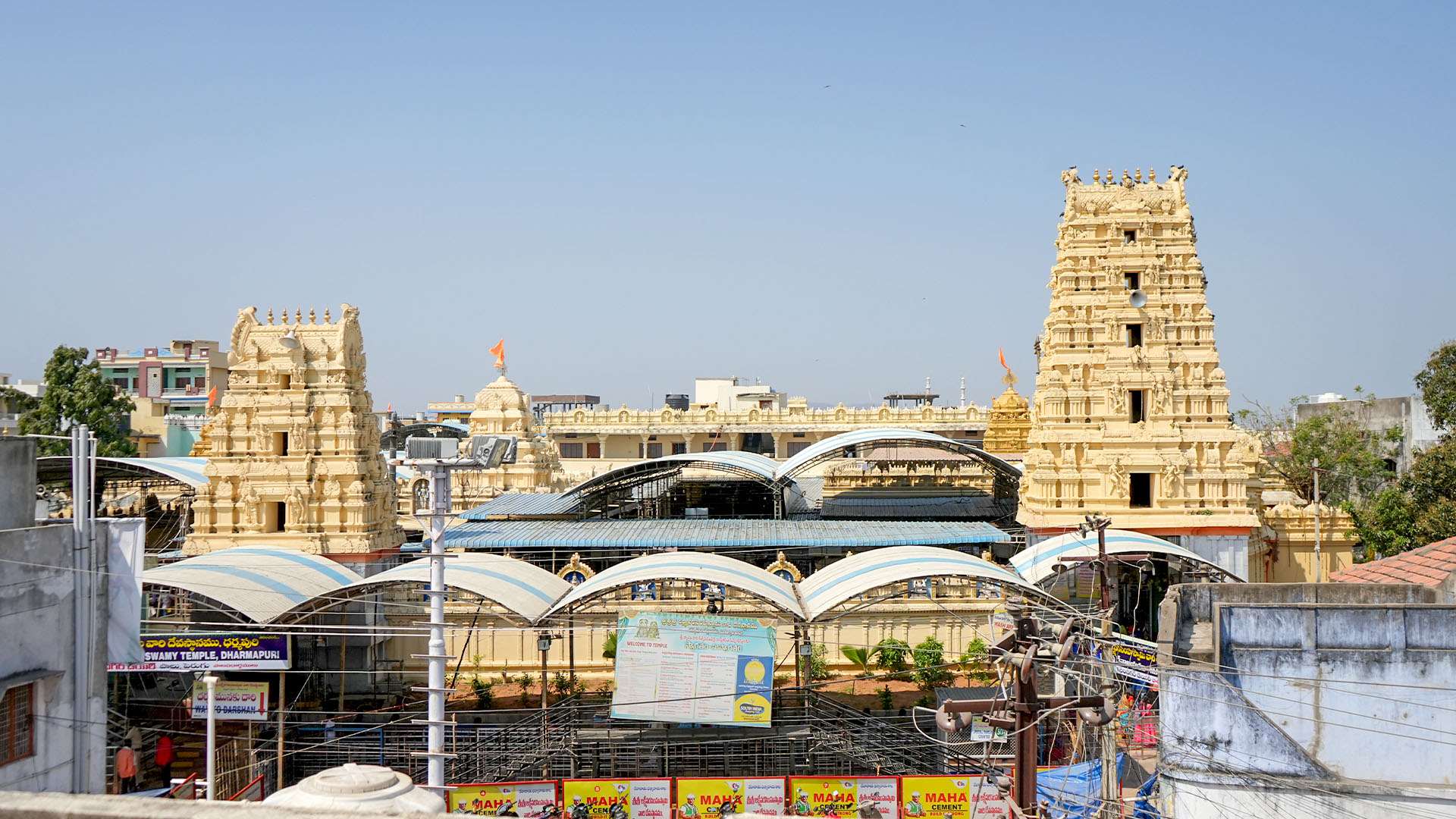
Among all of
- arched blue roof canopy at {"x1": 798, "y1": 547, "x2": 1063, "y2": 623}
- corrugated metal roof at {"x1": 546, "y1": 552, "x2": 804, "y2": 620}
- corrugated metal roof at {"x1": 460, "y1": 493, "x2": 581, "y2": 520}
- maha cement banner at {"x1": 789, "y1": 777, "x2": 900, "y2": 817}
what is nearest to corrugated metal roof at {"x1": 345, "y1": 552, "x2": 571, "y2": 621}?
corrugated metal roof at {"x1": 546, "y1": 552, "x2": 804, "y2": 620}

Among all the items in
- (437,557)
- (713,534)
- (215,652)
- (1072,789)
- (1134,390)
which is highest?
(1134,390)

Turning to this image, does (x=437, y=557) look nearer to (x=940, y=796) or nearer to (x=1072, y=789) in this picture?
(x=940, y=796)

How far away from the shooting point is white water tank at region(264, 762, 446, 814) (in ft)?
23.8

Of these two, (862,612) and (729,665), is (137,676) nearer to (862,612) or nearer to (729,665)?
(729,665)

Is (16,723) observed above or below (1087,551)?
below

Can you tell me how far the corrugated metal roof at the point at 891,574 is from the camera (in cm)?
2067

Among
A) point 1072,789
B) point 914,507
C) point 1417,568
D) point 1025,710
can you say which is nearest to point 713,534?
point 914,507

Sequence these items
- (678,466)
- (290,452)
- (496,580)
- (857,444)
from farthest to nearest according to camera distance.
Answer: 1. (678,466)
2. (857,444)
3. (290,452)
4. (496,580)

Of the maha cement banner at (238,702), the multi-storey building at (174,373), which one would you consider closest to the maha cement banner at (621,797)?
the maha cement banner at (238,702)

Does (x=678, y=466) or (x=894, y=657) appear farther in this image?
(x=678, y=466)

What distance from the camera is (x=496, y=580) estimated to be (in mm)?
22062

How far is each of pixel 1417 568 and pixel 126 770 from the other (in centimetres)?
2046

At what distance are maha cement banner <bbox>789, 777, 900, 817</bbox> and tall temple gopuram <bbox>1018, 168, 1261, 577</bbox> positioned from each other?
12.3 metres

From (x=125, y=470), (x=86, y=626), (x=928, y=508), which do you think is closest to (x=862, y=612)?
(x=928, y=508)
